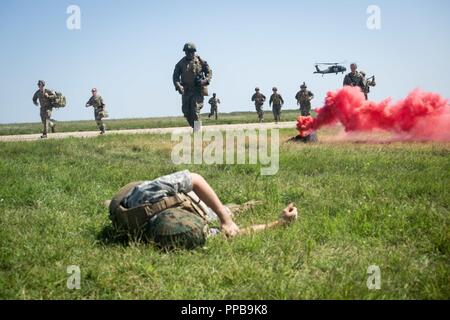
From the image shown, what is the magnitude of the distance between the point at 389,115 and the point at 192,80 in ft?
22.2

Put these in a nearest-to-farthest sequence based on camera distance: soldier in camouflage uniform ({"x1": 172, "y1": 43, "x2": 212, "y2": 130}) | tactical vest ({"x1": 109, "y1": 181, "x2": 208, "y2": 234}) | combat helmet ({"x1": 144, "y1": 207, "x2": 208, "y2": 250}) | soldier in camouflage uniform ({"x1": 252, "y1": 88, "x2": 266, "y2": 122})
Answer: combat helmet ({"x1": 144, "y1": 207, "x2": 208, "y2": 250}), tactical vest ({"x1": 109, "y1": 181, "x2": 208, "y2": 234}), soldier in camouflage uniform ({"x1": 172, "y1": 43, "x2": 212, "y2": 130}), soldier in camouflage uniform ({"x1": 252, "y1": 88, "x2": 266, "y2": 122})

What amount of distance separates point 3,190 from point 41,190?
0.57 meters

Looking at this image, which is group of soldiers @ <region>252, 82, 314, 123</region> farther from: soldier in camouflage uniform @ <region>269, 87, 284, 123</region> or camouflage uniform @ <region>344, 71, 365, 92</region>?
camouflage uniform @ <region>344, 71, 365, 92</region>

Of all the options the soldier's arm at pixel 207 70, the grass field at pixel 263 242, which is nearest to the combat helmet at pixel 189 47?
the soldier's arm at pixel 207 70

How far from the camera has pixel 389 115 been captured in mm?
13617

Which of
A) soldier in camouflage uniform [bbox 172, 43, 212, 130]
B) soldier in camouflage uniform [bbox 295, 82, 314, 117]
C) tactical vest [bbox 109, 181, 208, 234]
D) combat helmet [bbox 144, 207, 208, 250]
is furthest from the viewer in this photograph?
soldier in camouflage uniform [bbox 295, 82, 314, 117]

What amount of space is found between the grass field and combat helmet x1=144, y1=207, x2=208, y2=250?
11 centimetres

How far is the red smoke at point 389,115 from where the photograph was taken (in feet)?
42.3

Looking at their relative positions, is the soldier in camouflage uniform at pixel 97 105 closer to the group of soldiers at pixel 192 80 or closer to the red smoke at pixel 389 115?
the group of soldiers at pixel 192 80

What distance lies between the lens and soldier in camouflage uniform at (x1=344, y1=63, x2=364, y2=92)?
715 inches

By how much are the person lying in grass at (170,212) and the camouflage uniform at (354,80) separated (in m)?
14.9

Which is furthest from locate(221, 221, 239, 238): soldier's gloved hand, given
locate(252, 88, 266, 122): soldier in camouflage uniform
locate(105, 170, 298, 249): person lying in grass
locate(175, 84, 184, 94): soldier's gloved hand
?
locate(252, 88, 266, 122): soldier in camouflage uniform

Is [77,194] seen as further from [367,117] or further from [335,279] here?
[367,117]

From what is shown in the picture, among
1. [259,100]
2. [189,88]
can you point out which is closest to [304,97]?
[259,100]
